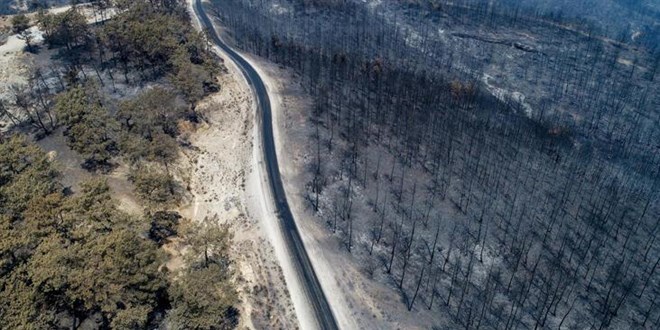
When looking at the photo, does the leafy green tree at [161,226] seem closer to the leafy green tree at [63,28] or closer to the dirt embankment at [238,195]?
the dirt embankment at [238,195]

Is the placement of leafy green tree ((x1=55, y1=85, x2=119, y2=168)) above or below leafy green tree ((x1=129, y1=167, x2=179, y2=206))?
above

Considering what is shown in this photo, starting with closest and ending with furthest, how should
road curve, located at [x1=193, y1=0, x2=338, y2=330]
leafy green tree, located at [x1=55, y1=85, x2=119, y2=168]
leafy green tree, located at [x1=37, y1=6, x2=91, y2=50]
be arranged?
road curve, located at [x1=193, y1=0, x2=338, y2=330]
leafy green tree, located at [x1=55, y1=85, x2=119, y2=168]
leafy green tree, located at [x1=37, y1=6, x2=91, y2=50]

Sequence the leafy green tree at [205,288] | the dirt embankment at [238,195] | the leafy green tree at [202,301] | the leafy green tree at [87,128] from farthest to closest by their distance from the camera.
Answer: the leafy green tree at [87,128]
the dirt embankment at [238,195]
the leafy green tree at [205,288]
the leafy green tree at [202,301]

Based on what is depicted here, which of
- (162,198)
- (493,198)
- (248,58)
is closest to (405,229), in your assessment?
(493,198)

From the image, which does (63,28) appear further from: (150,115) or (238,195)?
(238,195)

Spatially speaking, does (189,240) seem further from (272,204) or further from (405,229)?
(405,229)

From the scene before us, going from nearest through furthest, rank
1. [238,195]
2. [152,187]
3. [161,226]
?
[161,226], [152,187], [238,195]

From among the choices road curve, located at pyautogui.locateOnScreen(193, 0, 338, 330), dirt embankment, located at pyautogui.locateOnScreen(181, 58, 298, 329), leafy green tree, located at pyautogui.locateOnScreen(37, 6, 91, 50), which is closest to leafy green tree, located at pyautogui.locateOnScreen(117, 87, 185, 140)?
dirt embankment, located at pyautogui.locateOnScreen(181, 58, 298, 329)

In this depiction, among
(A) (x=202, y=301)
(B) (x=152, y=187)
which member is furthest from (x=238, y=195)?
(A) (x=202, y=301)

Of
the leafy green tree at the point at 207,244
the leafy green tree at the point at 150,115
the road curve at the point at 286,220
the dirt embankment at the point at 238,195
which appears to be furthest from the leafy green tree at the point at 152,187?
the road curve at the point at 286,220

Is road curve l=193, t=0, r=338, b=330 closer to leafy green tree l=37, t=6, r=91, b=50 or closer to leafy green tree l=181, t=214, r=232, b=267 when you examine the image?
leafy green tree l=181, t=214, r=232, b=267
